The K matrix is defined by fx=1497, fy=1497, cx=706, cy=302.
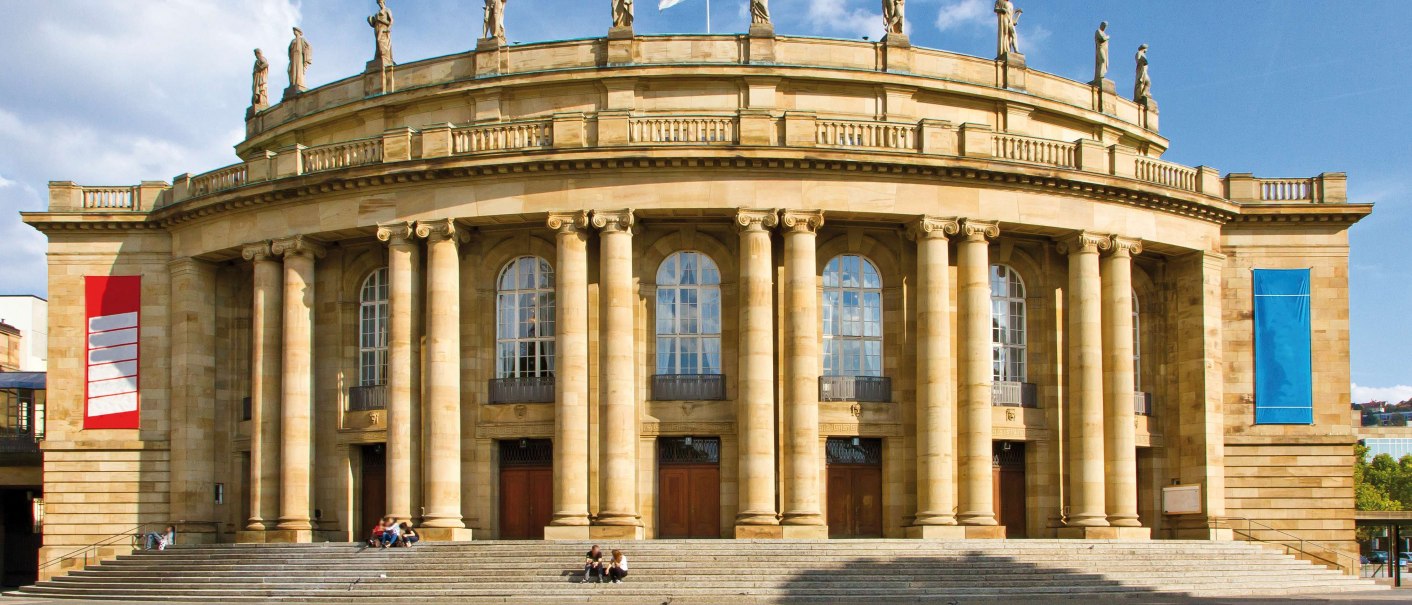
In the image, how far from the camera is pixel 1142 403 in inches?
1767

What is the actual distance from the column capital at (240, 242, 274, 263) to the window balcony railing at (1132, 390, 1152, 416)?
2572 centimetres

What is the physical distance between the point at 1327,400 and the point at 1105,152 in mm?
10903

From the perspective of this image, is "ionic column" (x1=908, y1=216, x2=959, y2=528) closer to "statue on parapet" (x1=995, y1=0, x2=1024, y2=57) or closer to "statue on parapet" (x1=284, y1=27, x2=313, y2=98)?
"statue on parapet" (x1=995, y1=0, x2=1024, y2=57)

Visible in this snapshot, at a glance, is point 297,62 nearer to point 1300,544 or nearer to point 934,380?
point 934,380

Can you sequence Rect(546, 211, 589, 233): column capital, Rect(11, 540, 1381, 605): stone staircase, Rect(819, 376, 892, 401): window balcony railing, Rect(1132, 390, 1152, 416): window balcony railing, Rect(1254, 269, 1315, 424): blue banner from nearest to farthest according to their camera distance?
1. Rect(11, 540, 1381, 605): stone staircase
2. Rect(546, 211, 589, 233): column capital
3. Rect(819, 376, 892, 401): window balcony railing
4. Rect(1132, 390, 1152, 416): window balcony railing
5. Rect(1254, 269, 1315, 424): blue banner

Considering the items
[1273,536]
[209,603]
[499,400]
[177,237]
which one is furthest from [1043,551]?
[177,237]

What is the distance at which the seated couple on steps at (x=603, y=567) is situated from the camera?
3331 cm

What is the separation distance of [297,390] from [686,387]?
11108 mm

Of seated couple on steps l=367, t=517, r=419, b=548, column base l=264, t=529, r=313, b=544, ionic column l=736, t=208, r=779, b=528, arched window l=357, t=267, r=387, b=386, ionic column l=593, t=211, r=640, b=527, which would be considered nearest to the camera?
seated couple on steps l=367, t=517, r=419, b=548

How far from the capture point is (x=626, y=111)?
3981cm

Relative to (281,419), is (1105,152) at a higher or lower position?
higher

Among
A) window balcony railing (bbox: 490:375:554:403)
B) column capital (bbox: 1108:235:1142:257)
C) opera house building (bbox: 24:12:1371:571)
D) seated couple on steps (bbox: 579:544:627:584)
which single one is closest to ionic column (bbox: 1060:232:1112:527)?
opera house building (bbox: 24:12:1371:571)

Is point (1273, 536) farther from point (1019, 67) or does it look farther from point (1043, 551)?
point (1019, 67)

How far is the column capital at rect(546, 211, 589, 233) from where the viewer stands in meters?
39.7
